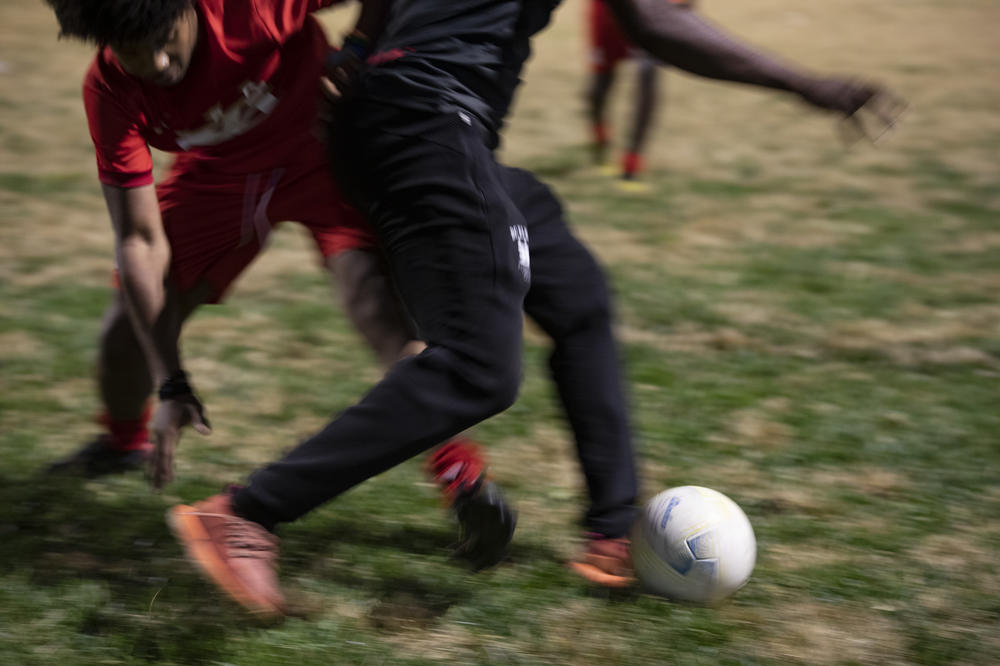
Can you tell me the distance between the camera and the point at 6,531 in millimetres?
2848

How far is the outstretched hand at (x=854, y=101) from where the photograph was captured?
220 cm

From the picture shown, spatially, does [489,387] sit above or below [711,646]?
above

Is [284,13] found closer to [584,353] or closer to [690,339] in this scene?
[584,353]

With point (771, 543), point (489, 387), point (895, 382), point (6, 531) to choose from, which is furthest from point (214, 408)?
point (895, 382)

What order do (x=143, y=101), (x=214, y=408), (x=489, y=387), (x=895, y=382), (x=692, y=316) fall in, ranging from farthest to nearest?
(x=692, y=316), (x=895, y=382), (x=214, y=408), (x=143, y=101), (x=489, y=387)

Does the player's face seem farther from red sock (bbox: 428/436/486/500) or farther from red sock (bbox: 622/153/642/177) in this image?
red sock (bbox: 622/153/642/177)

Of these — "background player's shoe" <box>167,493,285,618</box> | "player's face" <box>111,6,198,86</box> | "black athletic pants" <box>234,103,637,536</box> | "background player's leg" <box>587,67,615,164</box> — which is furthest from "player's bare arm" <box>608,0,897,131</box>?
"background player's leg" <box>587,67,615,164</box>

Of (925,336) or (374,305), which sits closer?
(374,305)

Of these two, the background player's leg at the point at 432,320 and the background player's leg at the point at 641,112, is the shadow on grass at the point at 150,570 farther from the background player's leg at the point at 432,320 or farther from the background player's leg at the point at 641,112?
the background player's leg at the point at 641,112

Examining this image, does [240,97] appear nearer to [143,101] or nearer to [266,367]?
[143,101]

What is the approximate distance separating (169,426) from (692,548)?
130 cm

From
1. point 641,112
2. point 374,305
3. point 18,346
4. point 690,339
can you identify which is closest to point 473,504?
point 374,305

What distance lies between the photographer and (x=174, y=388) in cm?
261

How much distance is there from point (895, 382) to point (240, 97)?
260cm
